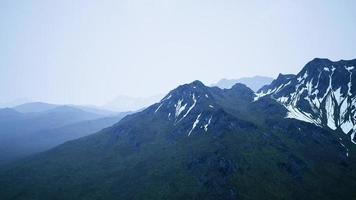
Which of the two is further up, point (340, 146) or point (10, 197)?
point (340, 146)

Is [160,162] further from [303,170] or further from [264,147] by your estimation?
[303,170]

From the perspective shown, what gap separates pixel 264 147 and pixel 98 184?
11537 centimetres

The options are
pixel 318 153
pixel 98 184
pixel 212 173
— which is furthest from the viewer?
pixel 318 153

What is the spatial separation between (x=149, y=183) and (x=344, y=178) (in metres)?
116

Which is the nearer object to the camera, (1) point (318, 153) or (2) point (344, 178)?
(2) point (344, 178)

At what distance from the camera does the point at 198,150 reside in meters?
194

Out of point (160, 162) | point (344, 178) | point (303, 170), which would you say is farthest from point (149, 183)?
point (344, 178)

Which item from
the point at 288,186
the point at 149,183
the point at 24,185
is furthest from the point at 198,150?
the point at 24,185

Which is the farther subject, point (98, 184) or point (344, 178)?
point (98, 184)

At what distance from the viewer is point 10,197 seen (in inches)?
6535

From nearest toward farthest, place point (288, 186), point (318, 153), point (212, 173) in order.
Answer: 1. point (288, 186)
2. point (212, 173)
3. point (318, 153)

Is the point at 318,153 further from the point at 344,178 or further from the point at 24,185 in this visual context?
the point at 24,185

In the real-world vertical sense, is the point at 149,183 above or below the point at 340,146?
below

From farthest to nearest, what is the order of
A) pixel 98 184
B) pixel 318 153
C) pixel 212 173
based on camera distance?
pixel 318 153 < pixel 98 184 < pixel 212 173
